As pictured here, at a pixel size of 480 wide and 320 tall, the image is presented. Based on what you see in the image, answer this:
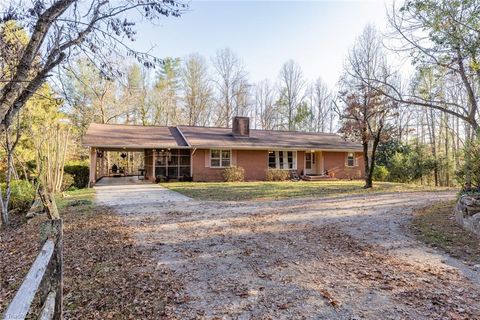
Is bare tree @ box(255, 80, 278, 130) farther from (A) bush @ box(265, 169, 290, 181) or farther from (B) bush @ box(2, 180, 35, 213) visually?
A: (B) bush @ box(2, 180, 35, 213)

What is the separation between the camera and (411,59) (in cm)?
1041

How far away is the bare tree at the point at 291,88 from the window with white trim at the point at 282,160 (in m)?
14.8

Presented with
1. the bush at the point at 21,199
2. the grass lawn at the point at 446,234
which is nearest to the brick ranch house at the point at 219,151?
the bush at the point at 21,199

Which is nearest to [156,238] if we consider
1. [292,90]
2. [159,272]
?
[159,272]

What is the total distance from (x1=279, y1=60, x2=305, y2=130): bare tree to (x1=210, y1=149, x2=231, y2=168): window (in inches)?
715

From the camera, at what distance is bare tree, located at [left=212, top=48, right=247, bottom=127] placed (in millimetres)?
34031

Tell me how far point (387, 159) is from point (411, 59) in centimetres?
1551

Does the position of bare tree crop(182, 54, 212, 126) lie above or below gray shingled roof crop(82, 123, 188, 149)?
above

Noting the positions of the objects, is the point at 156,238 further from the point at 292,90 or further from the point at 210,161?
the point at 292,90

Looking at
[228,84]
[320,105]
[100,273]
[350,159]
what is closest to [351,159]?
[350,159]

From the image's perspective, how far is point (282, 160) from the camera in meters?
21.8

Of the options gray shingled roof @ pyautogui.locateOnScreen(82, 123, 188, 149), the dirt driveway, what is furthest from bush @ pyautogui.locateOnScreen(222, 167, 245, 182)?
the dirt driveway

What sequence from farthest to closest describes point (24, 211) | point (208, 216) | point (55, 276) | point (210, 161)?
point (210, 161), point (24, 211), point (208, 216), point (55, 276)

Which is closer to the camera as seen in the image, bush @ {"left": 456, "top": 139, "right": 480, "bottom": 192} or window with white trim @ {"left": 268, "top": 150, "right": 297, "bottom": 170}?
bush @ {"left": 456, "top": 139, "right": 480, "bottom": 192}
